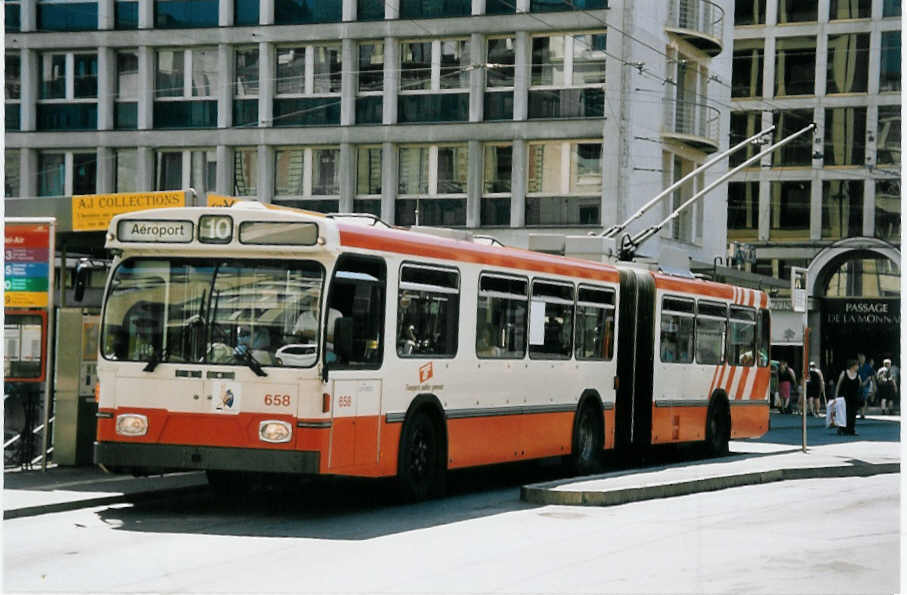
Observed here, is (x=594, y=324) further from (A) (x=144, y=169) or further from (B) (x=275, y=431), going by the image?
(A) (x=144, y=169)

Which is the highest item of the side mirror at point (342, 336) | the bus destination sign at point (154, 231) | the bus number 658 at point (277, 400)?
the bus destination sign at point (154, 231)

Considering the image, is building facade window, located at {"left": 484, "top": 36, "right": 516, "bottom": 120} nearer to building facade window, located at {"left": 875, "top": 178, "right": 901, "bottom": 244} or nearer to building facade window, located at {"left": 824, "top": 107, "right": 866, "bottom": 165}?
building facade window, located at {"left": 824, "top": 107, "right": 866, "bottom": 165}

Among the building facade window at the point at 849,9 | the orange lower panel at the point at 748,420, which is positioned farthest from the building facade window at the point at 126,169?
the building facade window at the point at 849,9

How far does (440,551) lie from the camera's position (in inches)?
459

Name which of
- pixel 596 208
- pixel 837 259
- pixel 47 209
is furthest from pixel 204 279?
pixel 837 259

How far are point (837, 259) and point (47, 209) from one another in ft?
122

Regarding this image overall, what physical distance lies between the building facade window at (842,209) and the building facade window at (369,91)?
20905 mm

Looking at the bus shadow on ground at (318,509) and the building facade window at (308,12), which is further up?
the building facade window at (308,12)

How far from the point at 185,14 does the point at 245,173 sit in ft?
13.2

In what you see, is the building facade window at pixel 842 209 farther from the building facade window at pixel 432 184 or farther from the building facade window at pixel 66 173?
the building facade window at pixel 66 173

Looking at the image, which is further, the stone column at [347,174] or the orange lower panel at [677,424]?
the stone column at [347,174]

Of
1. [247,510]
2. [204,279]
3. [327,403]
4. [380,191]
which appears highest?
[380,191]

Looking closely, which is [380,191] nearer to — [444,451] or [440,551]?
[444,451]

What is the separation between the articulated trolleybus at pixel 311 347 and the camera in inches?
531
